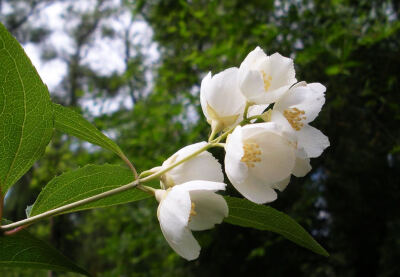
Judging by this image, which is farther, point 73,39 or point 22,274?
point 73,39

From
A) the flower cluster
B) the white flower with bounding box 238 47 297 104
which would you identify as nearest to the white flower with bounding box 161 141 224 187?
the flower cluster

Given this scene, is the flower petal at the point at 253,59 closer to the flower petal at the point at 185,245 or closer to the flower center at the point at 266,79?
the flower center at the point at 266,79

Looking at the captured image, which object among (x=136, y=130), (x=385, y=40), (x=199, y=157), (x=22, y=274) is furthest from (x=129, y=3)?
(x=199, y=157)

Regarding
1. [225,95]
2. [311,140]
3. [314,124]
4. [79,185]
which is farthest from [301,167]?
[314,124]

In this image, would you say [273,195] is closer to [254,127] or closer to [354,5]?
[254,127]

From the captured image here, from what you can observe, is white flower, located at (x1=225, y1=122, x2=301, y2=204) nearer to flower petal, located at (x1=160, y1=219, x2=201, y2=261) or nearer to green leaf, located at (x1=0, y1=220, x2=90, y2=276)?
flower petal, located at (x1=160, y1=219, x2=201, y2=261)
